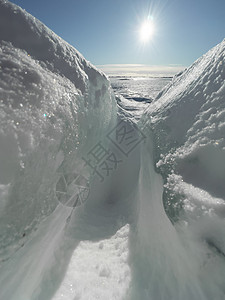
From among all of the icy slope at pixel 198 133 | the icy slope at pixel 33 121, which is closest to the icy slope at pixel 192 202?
the icy slope at pixel 198 133

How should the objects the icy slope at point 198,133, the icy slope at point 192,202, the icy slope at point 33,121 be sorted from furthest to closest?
1. the icy slope at point 198,133
2. the icy slope at point 192,202
3. the icy slope at point 33,121

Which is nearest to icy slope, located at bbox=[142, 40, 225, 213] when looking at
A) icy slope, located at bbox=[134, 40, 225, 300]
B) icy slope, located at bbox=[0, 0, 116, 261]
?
icy slope, located at bbox=[134, 40, 225, 300]

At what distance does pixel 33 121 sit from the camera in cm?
133

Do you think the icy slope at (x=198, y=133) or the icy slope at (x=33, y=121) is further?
the icy slope at (x=198, y=133)

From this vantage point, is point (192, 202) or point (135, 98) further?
point (135, 98)

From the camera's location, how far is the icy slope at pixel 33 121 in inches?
45.8

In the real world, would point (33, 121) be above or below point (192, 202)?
above

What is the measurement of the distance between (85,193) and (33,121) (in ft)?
3.74

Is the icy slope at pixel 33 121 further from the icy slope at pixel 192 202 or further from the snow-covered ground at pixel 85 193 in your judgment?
the icy slope at pixel 192 202

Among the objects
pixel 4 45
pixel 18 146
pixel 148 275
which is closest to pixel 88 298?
pixel 148 275

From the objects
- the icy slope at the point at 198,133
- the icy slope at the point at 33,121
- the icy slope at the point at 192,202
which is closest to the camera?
the icy slope at the point at 33,121

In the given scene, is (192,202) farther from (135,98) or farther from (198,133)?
(135,98)

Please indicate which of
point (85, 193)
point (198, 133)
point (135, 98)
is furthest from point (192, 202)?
point (135, 98)

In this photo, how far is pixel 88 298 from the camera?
1.33 meters
